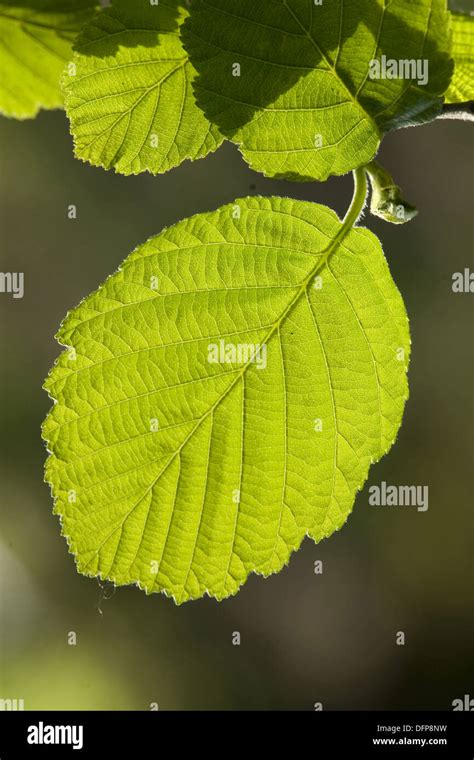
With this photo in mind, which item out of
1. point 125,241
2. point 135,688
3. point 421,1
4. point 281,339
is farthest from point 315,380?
point 135,688

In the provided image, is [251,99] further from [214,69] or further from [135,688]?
[135,688]

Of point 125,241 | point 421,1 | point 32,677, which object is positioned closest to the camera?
point 421,1

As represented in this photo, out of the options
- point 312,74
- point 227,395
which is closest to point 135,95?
point 312,74

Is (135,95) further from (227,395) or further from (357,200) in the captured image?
(227,395)

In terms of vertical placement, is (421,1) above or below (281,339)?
above

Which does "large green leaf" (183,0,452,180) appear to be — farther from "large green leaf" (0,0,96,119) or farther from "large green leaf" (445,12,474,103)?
"large green leaf" (0,0,96,119)

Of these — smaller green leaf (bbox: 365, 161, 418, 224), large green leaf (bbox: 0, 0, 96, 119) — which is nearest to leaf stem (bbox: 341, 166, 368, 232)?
smaller green leaf (bbox: 365, 161, 418, 224)
